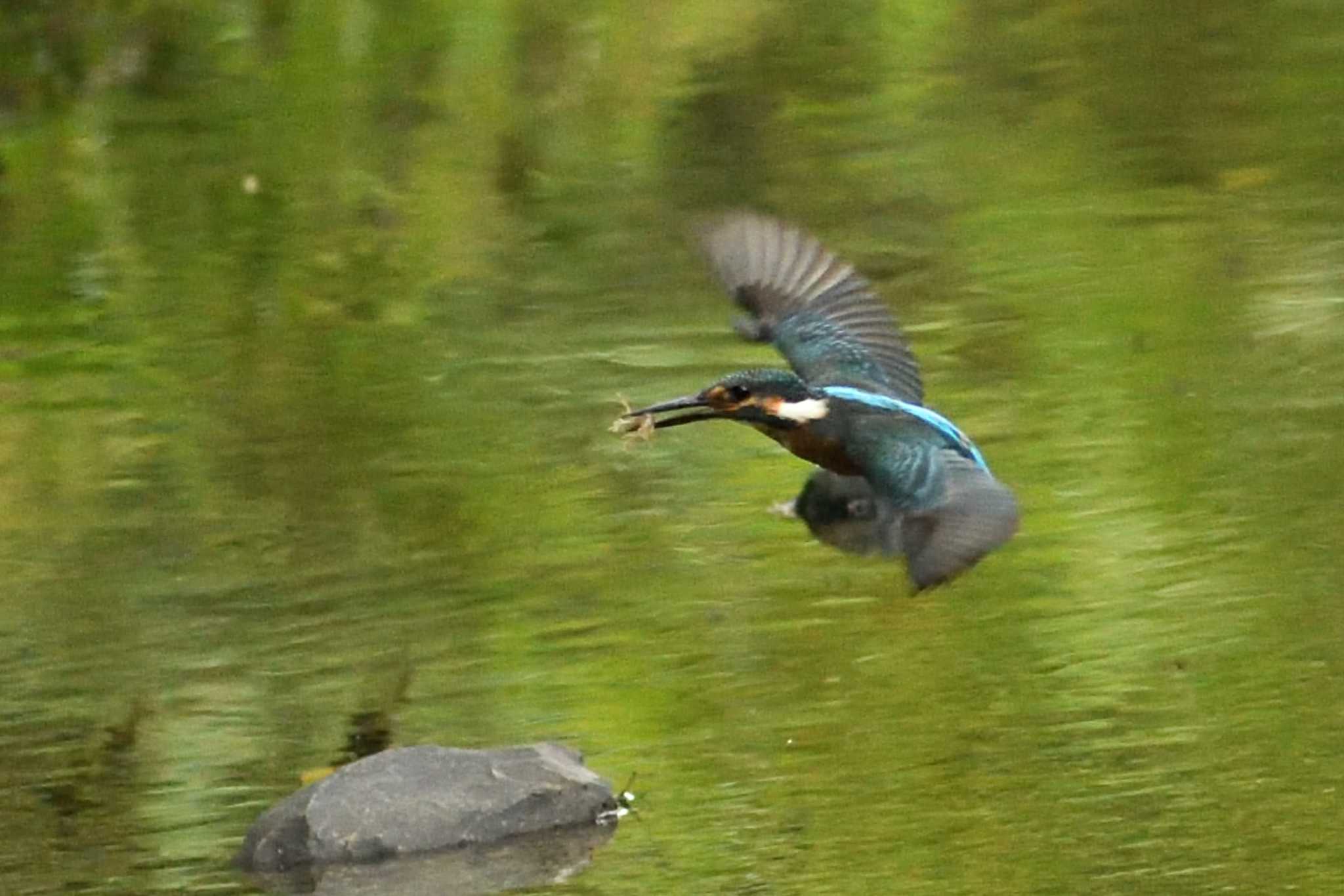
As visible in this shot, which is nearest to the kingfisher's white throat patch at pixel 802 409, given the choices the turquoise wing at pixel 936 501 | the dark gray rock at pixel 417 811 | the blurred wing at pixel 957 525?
the turquoise wing at pixel 936 501

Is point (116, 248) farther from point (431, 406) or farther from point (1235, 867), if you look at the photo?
point (1235, 867)

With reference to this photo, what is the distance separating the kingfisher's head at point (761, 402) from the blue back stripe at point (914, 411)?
0.11 m

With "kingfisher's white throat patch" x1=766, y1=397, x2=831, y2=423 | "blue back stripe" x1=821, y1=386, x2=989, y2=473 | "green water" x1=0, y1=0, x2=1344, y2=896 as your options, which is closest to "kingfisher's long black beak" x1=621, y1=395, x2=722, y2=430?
"kingfisher's white throat patch" x1=766, y1=397, x2=831, y2=423

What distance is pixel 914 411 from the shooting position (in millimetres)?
6031

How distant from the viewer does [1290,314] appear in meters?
8.77

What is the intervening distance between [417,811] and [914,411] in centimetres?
118

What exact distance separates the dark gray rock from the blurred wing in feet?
2.62

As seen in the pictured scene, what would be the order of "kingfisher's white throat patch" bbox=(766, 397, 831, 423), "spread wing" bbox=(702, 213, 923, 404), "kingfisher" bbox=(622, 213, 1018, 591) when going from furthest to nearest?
1. "spread wing" bbox=(702, 213, 923, 404)
2. "kingfisher's white throat patch" bbox=(766, 397, 831, 423)
3. "kingfisher" bbox=(622, 213, 1018, 591)

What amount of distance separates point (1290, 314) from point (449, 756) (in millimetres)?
3649

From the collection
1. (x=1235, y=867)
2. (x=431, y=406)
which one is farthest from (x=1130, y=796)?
(x=431, y=406)

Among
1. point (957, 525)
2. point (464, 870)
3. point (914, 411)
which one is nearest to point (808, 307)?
point (914, 411)

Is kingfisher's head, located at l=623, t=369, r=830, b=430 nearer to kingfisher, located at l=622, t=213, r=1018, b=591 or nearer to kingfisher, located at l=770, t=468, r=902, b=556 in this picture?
kingfisher, located at l=622, t=213, r=1018, b=591

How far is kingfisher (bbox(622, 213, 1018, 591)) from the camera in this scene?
5461 millimetres

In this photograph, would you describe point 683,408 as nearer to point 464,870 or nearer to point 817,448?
point 817,448
